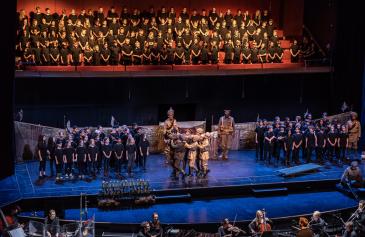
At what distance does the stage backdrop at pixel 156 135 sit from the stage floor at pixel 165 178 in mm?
293

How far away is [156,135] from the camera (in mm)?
18406

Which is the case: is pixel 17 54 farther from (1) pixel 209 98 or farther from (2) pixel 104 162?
(1) pixel 209 98

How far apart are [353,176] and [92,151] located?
5909mm

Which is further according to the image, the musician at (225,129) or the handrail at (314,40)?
the handrail at (314,40)

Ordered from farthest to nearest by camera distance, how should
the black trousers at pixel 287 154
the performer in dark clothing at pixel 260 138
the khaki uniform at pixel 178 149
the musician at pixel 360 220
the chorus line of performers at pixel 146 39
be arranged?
the chorus line of performers at pixel 146 39, the performer in dark clothing at pixel 260 138, the black trousers at pixel 287 154, the khaki uniform at pixel 178 149, the musician at pixel 360 220

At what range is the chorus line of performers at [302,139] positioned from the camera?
1745cm

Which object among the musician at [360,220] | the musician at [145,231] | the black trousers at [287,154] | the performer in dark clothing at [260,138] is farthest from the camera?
the performer in dark clothing at [260,138]

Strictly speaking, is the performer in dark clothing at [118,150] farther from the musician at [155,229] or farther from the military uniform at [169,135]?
Result: the musician at [155,229]


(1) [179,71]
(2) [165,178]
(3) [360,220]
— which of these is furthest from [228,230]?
(1) [179,71]

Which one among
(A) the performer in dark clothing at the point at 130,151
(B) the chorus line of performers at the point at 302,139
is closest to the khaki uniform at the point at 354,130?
(B) the chorus line of performers at the point at 302,139

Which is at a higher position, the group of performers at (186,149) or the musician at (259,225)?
the group of performers at (186,149)

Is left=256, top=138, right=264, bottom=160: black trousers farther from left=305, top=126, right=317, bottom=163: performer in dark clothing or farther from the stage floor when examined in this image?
left=305, top=126, right=317, bottom=163: performer in dark clothing

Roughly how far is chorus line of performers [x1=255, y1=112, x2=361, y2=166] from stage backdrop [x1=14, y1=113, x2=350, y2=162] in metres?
0.89

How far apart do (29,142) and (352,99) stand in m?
8.83
